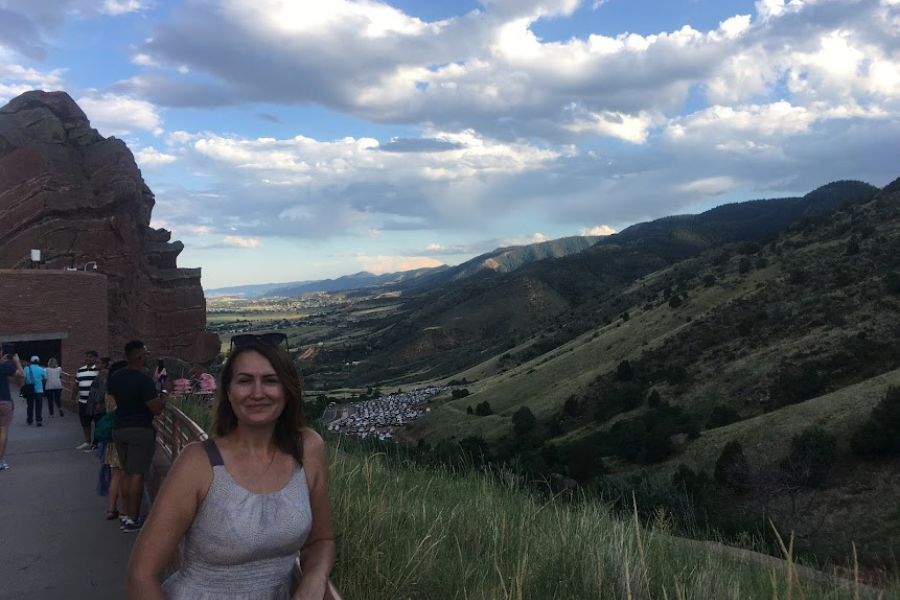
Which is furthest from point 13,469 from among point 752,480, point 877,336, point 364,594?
point 877,336

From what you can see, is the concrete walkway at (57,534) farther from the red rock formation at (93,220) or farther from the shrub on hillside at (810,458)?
the red rock formation at (93,220)

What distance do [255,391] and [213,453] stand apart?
28 cm

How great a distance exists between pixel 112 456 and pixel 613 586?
544cm

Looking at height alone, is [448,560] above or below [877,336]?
above

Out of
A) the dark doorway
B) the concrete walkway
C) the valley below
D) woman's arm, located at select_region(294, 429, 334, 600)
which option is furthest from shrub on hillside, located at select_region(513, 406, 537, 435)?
woman's arm, located at select_region(294, 429, 334, 600)

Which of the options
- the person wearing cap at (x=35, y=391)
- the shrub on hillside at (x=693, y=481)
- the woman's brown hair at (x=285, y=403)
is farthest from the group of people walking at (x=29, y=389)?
the shrub on hillside at (x=693, y=481)

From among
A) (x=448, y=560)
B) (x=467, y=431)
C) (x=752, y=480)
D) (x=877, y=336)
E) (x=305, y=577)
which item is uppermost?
(x=305, y=577)

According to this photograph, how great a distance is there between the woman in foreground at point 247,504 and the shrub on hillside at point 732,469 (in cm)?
2189

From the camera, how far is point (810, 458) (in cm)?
2075

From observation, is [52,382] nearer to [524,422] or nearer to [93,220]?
[93,220]

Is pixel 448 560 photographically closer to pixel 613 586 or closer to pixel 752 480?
pixel 613 586

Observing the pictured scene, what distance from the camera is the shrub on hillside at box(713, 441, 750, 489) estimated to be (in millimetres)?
21578

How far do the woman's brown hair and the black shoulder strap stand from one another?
15 cm

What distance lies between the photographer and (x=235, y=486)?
221cm
